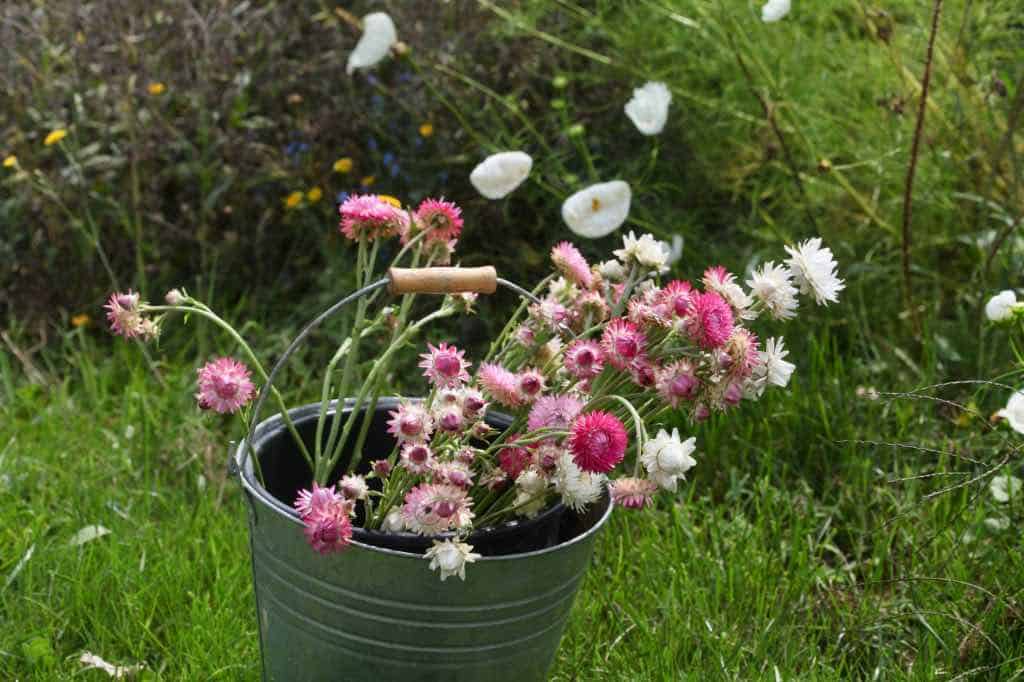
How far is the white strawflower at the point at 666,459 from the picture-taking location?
50.4 inches

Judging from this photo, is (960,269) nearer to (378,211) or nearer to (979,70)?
(979,70)

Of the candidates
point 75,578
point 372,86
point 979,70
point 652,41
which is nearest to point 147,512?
point 75,578

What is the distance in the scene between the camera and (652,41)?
2.73m

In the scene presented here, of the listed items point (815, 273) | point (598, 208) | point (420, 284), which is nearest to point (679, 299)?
point (815, 273)

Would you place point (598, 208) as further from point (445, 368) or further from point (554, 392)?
point (445, 368)

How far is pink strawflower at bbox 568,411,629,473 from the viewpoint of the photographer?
129cm

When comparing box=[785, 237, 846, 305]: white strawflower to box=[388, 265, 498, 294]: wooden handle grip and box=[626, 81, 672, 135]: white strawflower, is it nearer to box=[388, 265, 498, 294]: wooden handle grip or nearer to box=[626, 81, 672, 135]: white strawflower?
box=[388, 265, 498, 294]: wooden handle grip

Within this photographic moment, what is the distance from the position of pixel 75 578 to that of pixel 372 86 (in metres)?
1.38

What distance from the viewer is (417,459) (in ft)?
4.41

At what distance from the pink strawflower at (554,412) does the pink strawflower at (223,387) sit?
32 cm

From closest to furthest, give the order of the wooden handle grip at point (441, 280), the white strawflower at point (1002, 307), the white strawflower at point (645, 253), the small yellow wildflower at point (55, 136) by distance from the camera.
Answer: the wooden handle grip at point (441, 280)
the white strawflower at point (645, 253)
the white strawflower at point (1002, 307)
the small yellow wildflower at point (55, 136)

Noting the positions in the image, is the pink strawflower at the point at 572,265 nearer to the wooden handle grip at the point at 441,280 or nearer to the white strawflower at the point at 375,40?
the wooden handle grip at the point at 441,280

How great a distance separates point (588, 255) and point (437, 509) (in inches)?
55.7

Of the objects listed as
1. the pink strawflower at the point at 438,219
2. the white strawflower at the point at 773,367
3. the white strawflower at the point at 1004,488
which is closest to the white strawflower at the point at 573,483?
the white strawflower at the point at 773,367
